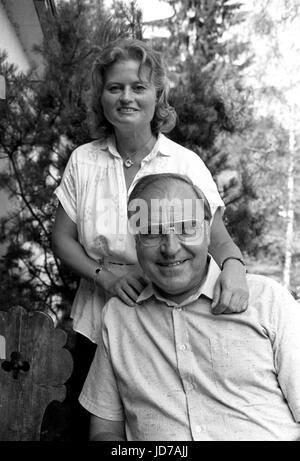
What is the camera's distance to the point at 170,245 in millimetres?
1698

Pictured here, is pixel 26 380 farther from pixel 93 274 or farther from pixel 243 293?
pixel 243 293

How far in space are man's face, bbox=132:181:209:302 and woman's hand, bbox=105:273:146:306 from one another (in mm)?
120

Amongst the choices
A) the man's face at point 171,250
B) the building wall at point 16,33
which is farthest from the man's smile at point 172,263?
the building wall at point 16,33

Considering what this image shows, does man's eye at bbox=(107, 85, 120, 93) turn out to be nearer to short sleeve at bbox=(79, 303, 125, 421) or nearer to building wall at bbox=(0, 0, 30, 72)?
short sleeve at bbox=(79, 303, 125, 421)

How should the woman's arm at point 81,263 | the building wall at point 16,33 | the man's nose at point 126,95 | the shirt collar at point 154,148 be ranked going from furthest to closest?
the building wall at point 16,33
the shirt collar at point 154,148
the man's nose at point 126,95
the woman's arm at point 81,263

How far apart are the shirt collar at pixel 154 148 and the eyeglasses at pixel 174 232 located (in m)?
0.53

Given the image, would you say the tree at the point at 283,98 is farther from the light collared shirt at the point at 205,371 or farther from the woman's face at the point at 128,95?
the light collared shirt at the point at 205,371

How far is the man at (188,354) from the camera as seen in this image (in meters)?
1.68

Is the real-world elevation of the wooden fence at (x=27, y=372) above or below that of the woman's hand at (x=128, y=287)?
below

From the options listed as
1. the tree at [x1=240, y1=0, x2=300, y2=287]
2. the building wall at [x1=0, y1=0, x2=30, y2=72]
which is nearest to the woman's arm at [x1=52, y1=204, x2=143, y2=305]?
the building wall at [x1=0, y1=0, x2=30, y2=72]

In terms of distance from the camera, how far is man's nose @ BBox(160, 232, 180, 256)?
170 centimetres

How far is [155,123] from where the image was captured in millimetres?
2312

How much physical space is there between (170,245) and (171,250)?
14 millimetres

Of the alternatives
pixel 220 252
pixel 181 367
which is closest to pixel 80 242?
pixel 220 252
